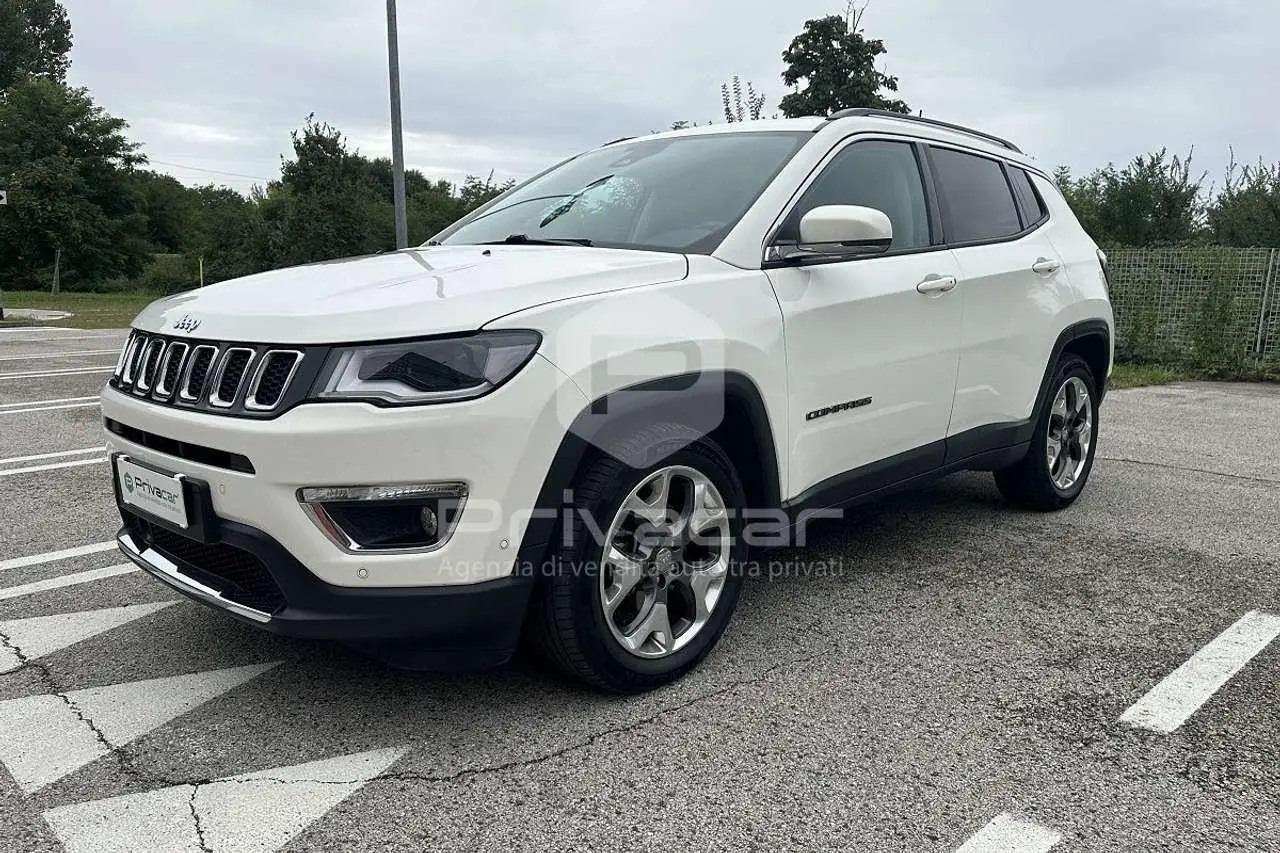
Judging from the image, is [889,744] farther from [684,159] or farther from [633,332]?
[684,159]

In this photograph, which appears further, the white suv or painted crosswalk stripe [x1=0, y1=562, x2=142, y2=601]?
painted crosswalk stripe [x1=0, y1=562, x2=142, y2=601]

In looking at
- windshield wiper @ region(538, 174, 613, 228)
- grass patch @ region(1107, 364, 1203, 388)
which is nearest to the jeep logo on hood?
windshield wiper @ region(538, 174, 613, 228)

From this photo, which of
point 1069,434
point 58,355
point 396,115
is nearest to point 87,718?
point 1069,434

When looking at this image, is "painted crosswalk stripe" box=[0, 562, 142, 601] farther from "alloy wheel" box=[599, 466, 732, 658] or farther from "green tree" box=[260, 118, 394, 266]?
"green tree" box=[260, 118, 394, 266]

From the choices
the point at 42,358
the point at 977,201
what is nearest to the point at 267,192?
the point at 42,358

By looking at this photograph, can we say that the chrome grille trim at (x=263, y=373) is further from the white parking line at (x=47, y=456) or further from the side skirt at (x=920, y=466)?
the white parking line at (x=47, y=456)

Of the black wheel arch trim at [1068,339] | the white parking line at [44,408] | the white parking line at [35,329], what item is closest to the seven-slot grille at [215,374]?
the black wheel arch trim at [1068,339]

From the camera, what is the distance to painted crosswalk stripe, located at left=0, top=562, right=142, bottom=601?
12.4 feet

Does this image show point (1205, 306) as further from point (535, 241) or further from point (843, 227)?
point (535, 241)

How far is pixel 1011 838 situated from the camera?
223 centimetres

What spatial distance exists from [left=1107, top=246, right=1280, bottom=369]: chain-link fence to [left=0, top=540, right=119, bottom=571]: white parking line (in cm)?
1089

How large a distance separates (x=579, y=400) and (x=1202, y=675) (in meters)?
2.10

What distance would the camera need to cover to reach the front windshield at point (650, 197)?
338 centimetres

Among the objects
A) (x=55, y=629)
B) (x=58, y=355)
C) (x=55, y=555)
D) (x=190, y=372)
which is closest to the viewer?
(x=190, y=372)
